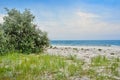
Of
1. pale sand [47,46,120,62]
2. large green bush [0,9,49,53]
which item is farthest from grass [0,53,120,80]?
large green bush [0,9,49,53]

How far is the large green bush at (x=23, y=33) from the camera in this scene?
51.8 feet

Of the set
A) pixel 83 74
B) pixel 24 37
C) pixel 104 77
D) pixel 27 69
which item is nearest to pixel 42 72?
pixel 27 69

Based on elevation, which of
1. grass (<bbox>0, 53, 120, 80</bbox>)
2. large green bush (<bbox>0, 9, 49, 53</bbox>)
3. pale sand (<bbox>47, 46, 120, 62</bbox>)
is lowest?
grass (<bbox>0, 53, 120, 80</bbox>)

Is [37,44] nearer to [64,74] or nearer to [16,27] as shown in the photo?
[16,27]

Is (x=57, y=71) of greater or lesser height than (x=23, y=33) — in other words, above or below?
below

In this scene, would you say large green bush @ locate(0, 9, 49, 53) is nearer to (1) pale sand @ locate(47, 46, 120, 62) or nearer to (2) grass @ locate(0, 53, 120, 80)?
(1) pale sand @ locate(47, 46, 120, 62)

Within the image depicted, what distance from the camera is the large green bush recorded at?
15.8 m

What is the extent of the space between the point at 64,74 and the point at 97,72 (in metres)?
1.10

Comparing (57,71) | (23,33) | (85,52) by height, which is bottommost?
(57,71)

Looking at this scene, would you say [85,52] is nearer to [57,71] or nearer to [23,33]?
[23,33]

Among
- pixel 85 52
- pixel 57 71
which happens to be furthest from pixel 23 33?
pixel 57 71

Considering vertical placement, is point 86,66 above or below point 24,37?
below

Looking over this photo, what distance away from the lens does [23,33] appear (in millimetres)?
16203

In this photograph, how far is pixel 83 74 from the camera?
874cm
